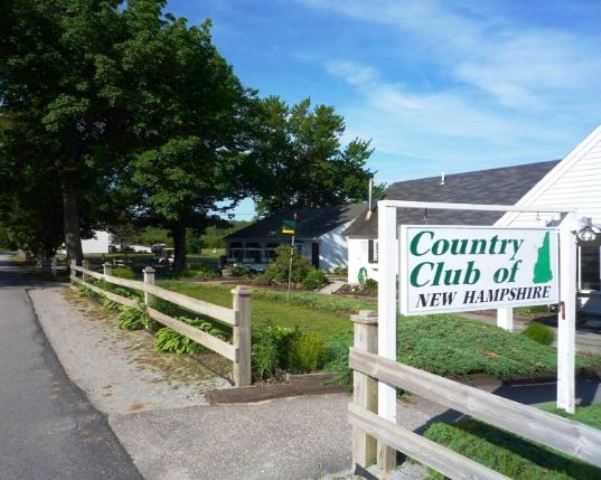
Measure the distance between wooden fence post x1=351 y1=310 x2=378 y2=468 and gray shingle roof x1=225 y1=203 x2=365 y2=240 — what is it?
112ft

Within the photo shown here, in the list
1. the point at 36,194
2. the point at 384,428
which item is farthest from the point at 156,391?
the point at 36,194

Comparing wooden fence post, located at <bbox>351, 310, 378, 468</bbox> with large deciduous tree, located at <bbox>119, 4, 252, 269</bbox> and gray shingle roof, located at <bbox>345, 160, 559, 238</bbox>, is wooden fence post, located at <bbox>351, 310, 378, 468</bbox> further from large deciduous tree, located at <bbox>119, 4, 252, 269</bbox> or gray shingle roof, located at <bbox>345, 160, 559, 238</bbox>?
large deciduous tree, located at <bbox>119, 4, 252, 269</bbox>

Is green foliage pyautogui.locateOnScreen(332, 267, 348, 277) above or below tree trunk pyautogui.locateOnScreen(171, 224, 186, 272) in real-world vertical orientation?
below

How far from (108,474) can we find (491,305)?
11.2 feet

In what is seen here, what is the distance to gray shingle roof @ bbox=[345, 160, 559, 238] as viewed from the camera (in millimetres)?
21844

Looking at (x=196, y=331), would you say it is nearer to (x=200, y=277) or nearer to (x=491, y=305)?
(x=491, y=305)

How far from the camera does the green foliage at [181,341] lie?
8.63 metres

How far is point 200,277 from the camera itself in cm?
3206

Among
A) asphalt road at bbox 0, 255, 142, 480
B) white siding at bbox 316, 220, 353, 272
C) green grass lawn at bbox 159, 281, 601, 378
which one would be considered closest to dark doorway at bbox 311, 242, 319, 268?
white siding at bbox 316, 220, 353, 272

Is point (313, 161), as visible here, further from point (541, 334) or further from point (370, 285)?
point (541, 334)

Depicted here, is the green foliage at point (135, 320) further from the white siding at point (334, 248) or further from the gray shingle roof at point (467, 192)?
the white siding at point (334, 248)

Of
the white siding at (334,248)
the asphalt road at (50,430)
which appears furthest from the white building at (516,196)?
the white siding at (334,248)

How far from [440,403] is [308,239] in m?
35.9

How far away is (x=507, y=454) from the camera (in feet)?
14.0
